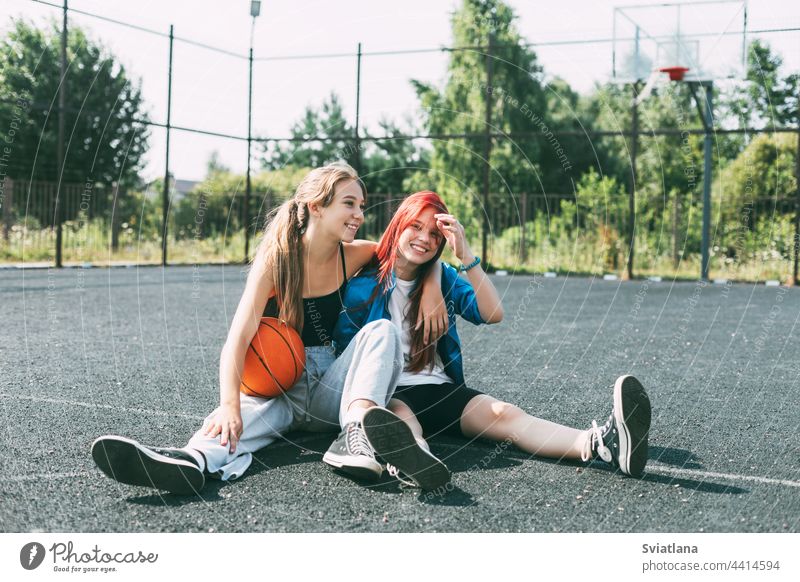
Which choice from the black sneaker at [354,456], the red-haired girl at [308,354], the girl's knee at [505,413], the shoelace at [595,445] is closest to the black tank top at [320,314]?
the red-haired girl at [308,354]

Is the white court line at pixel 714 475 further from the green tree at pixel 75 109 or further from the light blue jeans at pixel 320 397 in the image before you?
the green tree at pixel 75 109

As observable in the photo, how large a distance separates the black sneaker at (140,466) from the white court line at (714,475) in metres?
1.67

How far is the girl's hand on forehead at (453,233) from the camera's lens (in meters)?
3.41

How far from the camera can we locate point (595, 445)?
10.5 feet

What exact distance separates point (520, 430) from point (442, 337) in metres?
0.52

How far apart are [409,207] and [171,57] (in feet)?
36.1

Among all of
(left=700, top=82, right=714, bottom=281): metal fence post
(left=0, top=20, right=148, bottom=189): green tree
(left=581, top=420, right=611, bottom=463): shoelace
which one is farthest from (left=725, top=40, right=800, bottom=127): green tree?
(left=581, top=420, right=611, bottom=463): shoelace

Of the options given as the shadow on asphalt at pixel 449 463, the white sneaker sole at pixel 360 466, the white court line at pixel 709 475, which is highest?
the white sneaker sole at pixel 360 466

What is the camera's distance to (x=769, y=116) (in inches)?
708

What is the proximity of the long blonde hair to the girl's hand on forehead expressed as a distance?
1.23 ft

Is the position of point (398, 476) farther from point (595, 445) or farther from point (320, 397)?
point (595, 445)

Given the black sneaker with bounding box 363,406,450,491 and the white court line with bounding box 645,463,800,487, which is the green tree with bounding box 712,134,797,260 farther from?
the black sneaker with bounding box 363,406,450,491
